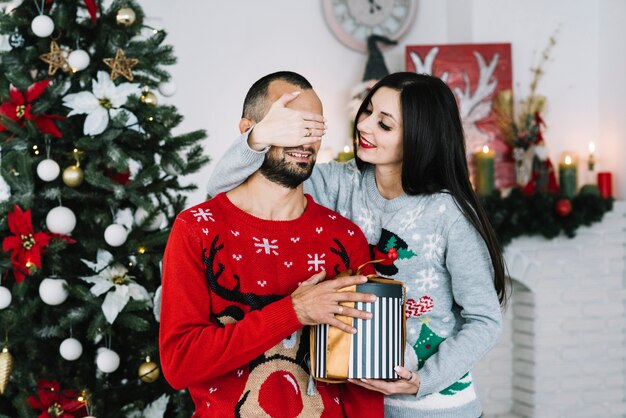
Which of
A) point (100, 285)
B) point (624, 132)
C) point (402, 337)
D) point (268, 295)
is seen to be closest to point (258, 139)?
point (268, 295)

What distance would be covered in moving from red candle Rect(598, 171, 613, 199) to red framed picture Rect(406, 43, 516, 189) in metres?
0.47

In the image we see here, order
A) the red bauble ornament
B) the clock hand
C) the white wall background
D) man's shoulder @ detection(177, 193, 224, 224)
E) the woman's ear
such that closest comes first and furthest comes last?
man's shoulder @ detection(177, 193, 224, 224), the woman's ear, the red bauble ornament, the white wall background, the clock hand

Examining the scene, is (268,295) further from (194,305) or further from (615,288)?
(615,288)

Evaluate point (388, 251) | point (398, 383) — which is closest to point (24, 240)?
point (388, 251)

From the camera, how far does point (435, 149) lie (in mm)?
1684

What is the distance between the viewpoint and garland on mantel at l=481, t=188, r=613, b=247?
12.2 feet

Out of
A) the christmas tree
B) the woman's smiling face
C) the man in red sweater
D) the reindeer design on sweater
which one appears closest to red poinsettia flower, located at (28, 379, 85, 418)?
the christmas tree

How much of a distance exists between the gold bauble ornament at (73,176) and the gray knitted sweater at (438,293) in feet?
2.14

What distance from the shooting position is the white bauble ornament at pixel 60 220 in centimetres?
207

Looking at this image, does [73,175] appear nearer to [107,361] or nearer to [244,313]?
[107,361]

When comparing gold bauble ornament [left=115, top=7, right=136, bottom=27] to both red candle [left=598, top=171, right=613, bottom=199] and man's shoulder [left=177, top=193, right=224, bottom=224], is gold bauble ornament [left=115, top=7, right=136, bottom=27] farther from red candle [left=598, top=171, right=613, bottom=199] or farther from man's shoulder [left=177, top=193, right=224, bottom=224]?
red candle [left=598, top=171, right=613, bottom=199]

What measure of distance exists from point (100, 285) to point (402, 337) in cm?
110

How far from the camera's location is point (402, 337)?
1396 mm

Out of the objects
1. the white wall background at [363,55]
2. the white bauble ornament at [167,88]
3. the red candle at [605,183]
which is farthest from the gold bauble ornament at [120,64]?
the red candle at [605,183]
